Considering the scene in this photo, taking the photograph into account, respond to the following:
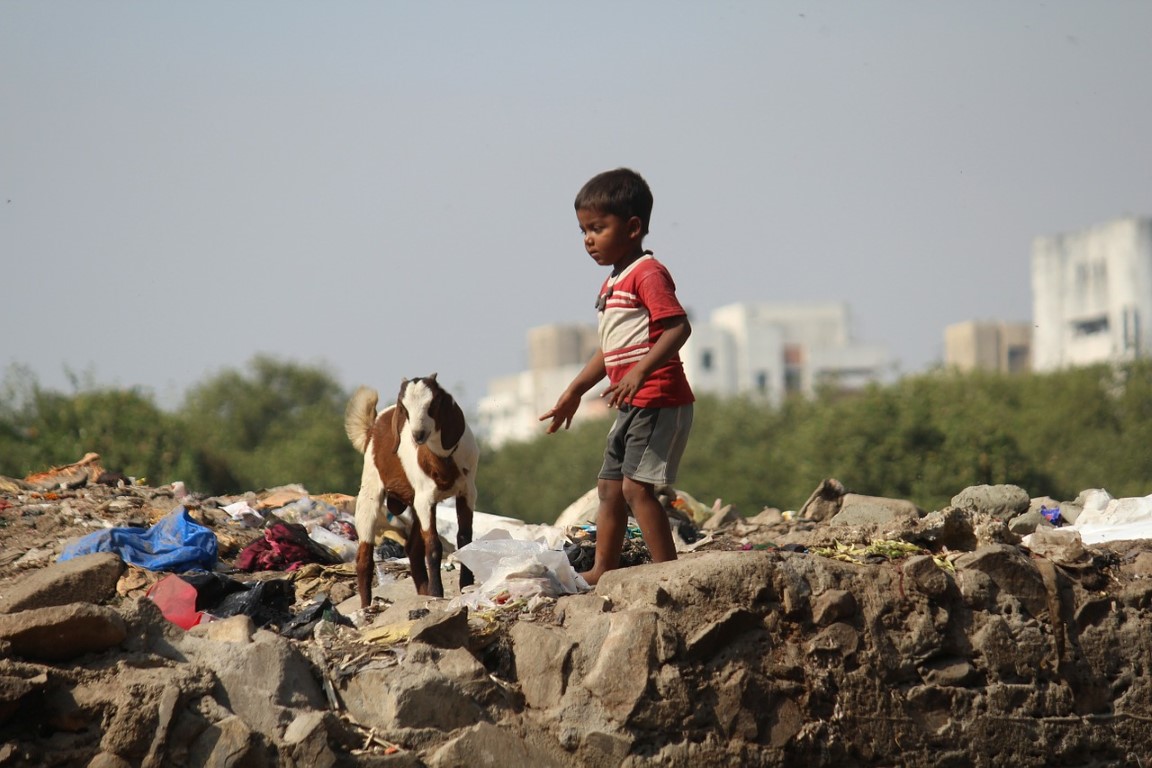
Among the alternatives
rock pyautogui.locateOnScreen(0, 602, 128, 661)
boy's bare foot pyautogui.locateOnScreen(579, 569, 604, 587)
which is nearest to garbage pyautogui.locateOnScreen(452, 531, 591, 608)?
boy's bare foot pyautogui.locateOnScreen(579, 569, 604, 587)

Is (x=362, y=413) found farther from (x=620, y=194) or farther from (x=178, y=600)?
(x=620, y=194)

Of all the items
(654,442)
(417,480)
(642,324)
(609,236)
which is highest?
(609,236)

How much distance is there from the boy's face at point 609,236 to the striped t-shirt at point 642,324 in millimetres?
80

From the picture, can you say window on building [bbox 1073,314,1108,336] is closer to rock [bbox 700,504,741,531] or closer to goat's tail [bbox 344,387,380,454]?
rock [bbox 700,504,741,531]

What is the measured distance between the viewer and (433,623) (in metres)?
5.14

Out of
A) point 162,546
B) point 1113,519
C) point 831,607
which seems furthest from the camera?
point 1113,519

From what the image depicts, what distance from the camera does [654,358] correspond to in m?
5.60

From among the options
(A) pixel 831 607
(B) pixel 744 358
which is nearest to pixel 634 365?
(A) pixel 831 607

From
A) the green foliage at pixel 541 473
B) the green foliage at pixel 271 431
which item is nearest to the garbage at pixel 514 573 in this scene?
the green foliage at pixel 271 431

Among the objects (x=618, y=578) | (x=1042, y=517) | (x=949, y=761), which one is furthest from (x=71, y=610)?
(x=1042, y=517)

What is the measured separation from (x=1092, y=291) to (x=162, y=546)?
75.3 metres

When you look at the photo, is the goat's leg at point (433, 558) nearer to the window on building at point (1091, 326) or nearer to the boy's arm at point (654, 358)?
the boy's arm at point (654, 358)

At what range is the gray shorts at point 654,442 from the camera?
570 centimetres

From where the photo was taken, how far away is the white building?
7244cm
